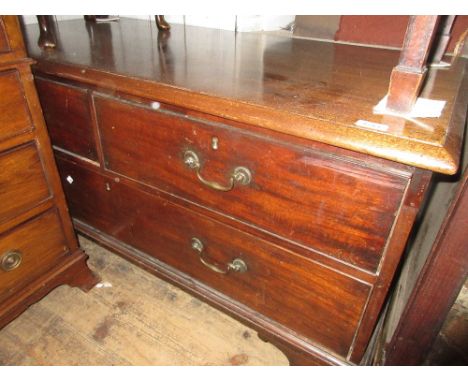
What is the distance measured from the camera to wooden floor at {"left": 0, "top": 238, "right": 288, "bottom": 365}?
0.91m

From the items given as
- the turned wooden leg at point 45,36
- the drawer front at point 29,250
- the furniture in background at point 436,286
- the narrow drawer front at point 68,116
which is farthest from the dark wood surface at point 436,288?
the turned wooden leg at point 45,36

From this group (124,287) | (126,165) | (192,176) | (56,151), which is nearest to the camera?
(192,176)

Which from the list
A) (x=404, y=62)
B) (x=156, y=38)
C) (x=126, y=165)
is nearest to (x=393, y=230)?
(x=404, y=62)

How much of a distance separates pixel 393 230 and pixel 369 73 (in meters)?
0.38

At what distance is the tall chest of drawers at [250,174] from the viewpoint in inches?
20.2

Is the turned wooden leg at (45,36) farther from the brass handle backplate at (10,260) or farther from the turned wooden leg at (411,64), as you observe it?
the turned wooden leg at (411,64)

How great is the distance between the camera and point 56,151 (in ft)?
3.11

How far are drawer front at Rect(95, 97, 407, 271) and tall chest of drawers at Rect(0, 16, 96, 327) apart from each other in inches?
6.2

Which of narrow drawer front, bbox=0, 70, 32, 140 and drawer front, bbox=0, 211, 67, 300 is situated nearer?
narrow drawer front, bbox=0, 70, 32, 140

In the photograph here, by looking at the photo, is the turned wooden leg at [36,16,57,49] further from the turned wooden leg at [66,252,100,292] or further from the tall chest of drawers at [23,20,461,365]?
the turned wooden leg at [66,252,100,292]

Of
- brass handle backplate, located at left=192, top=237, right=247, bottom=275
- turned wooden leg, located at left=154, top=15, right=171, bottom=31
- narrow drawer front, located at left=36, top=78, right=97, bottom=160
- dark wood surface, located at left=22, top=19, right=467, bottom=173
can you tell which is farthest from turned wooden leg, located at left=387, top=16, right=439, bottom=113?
turned wooden leg, located at left=154, top=15, right=171, bottom=31

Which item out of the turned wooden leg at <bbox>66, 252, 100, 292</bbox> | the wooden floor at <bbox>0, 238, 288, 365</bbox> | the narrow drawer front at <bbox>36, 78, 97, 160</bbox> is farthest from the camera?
the turned wooden leg at <bbox>66, 252, 100, 292</bbox>

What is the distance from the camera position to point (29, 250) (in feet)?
2.78
